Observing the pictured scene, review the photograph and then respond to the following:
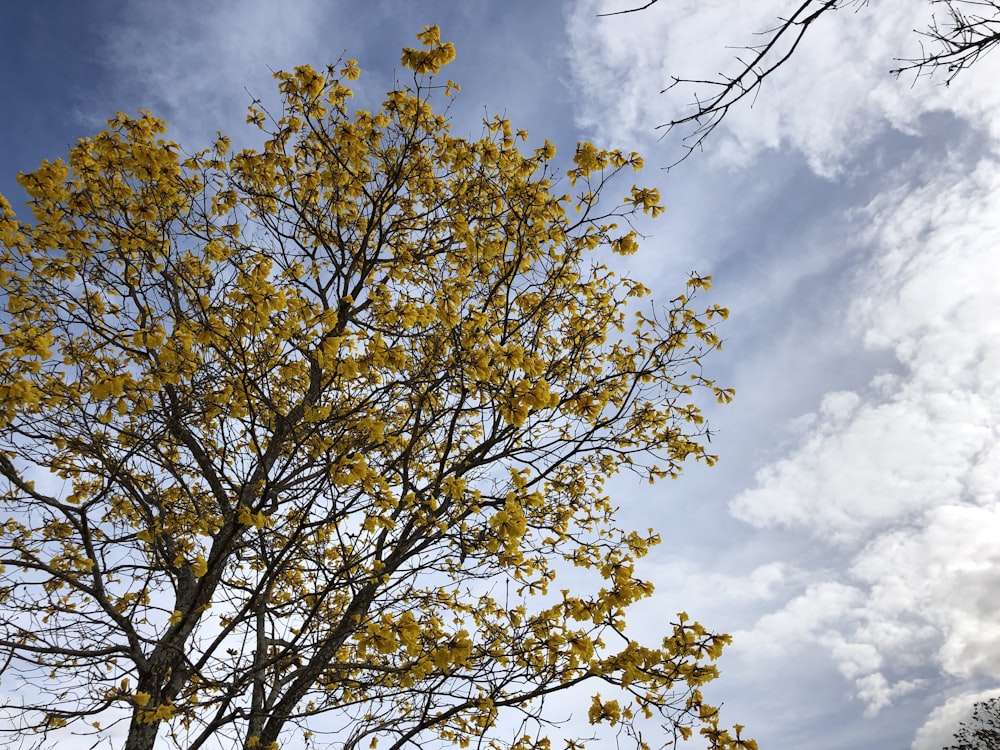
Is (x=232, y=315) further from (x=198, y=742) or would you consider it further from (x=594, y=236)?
(x=594, y=236)

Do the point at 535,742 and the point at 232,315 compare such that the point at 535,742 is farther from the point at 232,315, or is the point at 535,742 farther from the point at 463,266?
the point at 463,266

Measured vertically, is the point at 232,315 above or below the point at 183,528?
above

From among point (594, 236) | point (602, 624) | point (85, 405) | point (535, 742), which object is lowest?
point (535, 742)

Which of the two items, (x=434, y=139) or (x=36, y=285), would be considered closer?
(x=36, y=285)

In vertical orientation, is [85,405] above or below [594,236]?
below

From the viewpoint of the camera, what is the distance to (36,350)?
11.8 ft

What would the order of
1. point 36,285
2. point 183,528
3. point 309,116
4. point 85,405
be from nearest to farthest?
point 85,405 → point 36,285 → point 309,116 → point 183,528

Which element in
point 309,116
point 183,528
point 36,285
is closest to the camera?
point 36,285

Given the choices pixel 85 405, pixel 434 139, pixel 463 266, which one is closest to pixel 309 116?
pixel 434 139

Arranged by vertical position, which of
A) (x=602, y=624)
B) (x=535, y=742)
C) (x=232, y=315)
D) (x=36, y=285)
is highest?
(x=36, y=285)

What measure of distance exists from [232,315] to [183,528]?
2.69 m

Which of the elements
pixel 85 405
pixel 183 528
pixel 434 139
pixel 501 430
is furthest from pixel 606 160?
pixel 183 528

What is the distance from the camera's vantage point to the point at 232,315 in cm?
408

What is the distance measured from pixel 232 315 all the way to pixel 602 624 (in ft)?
10.5
